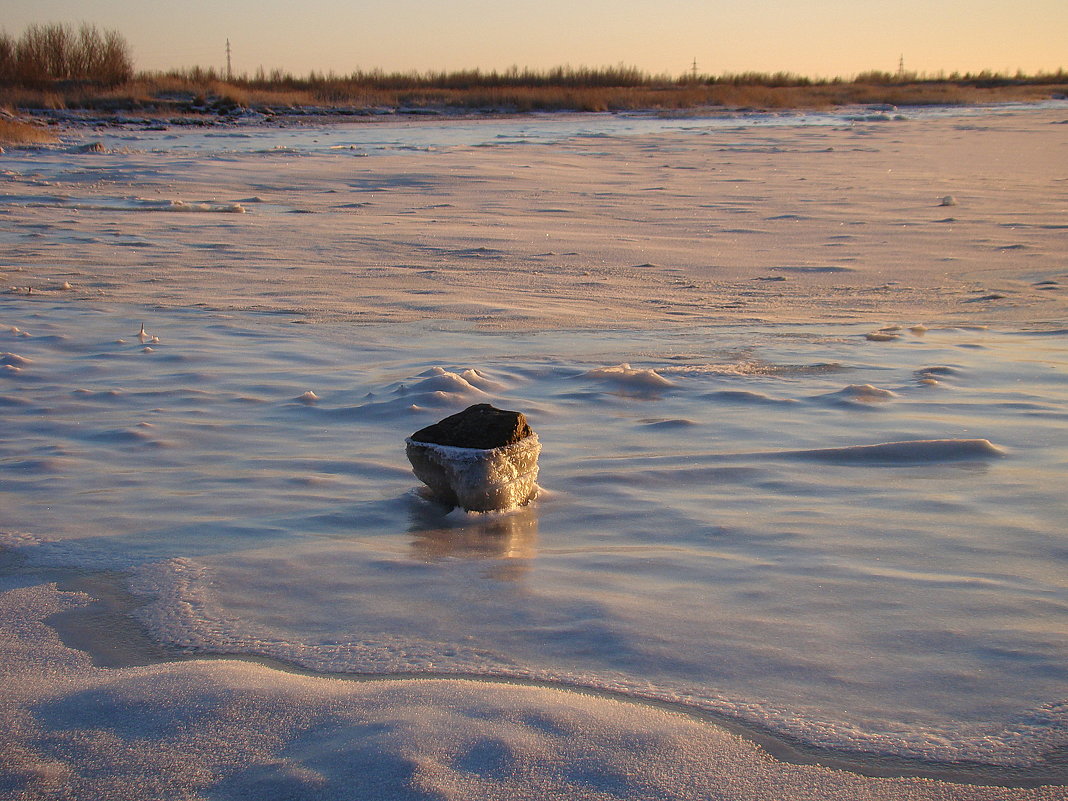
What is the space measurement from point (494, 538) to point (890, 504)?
2.68 ft

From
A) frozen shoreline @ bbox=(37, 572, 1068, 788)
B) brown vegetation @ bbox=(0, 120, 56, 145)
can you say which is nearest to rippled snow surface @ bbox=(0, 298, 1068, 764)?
frozen shoreline @ bbox=(37, 572, 1068, 788)

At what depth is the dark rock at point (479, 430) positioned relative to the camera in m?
1.96

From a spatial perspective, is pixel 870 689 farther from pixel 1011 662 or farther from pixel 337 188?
pixel 337 188

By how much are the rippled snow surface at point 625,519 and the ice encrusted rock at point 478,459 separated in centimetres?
5

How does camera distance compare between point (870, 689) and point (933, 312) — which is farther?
point (933, 312)

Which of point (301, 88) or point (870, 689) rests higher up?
point (301, 88)

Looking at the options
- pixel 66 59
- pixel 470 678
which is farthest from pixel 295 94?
pixel 470 678

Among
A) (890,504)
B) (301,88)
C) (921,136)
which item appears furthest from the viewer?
(301,88)

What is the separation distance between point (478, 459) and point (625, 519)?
33 cm

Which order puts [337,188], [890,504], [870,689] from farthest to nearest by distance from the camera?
[337,188] < [890,504] < [870,689]

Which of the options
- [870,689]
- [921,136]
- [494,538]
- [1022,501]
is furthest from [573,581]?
[921,136]

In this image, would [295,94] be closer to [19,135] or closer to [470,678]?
[19,135]

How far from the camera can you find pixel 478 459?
1918 mm

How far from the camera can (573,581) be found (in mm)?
A: 1682
